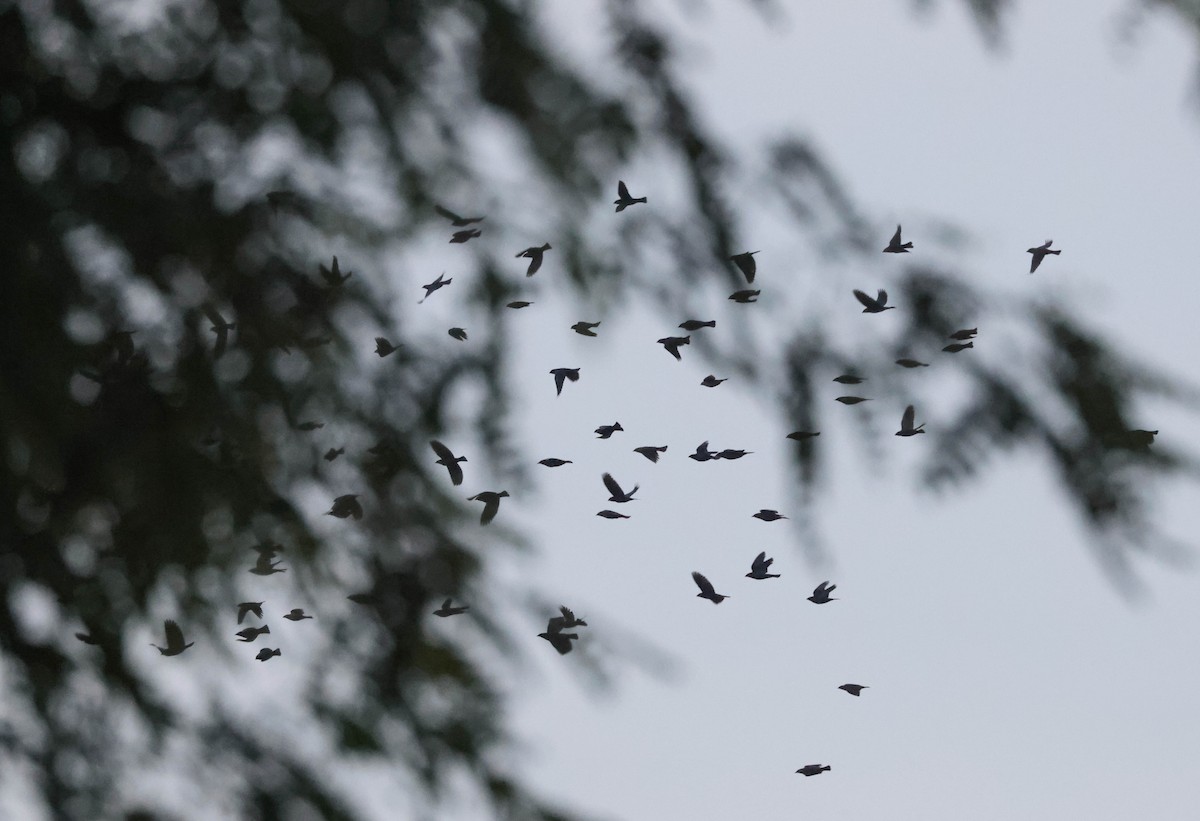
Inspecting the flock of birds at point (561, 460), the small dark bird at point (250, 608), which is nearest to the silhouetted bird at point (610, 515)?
the flock of birds at point (561, 460)

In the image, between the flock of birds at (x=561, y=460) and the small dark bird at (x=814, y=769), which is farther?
the small dark bird at (x=814, y=769)

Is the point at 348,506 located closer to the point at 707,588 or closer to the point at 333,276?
the point at 333,276

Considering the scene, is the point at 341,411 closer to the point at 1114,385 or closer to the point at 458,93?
the point at 458,93

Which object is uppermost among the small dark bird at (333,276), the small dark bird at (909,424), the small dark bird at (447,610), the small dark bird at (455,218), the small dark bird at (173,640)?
the small dark bird at (455,218)

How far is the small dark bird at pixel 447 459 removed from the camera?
6.75 feet

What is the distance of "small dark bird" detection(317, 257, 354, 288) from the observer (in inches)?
79.9

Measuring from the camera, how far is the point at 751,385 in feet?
5.87

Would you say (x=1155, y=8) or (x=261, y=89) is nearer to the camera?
(x=1155, y=8)

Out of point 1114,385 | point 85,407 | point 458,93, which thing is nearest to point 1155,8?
point 1114,385

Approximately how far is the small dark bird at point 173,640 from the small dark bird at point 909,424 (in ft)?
4.13

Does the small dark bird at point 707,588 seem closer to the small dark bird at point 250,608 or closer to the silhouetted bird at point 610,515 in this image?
the silhouetted bird at point 610,515

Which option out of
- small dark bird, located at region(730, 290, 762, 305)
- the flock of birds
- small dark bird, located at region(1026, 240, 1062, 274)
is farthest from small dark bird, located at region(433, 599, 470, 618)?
small dark bird, located at region(1026, 240, 1062, 274)

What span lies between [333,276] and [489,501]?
0.47m

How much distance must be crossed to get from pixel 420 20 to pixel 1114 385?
1.11m
